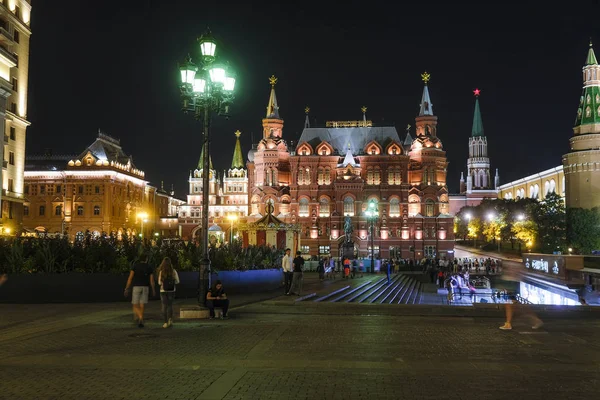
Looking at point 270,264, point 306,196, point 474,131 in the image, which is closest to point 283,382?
point 270,264

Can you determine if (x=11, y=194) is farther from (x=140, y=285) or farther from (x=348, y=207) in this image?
(x=348, y=207)

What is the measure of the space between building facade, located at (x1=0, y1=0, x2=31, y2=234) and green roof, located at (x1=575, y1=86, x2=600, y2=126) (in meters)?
86.2

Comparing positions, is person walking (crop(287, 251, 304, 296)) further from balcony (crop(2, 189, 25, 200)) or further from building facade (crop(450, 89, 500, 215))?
building facade (crop(450, 89, 500, 215))

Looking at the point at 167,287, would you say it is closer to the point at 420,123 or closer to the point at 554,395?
the point at 554,395

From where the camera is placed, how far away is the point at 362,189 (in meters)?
88.0

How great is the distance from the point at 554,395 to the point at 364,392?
8.92 feet

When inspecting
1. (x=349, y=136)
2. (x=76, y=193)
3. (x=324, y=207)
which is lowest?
(x=324, y=207)

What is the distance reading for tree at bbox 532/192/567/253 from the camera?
78188 millimetres

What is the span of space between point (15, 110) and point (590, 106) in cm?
8857

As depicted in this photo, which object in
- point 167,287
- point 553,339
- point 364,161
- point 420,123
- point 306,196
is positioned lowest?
point 553,339

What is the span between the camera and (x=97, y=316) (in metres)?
17.0

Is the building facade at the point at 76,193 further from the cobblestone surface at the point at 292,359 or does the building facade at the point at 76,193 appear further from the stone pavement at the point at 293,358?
the cobblestone surface at the point at 292,359

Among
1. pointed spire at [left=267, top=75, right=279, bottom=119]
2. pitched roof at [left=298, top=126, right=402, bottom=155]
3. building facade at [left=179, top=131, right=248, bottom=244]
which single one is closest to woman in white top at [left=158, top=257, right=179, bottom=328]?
pitched roof at [left=298, top=126, right=402, bottom=155]

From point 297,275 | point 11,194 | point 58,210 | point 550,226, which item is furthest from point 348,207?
point 297,275
